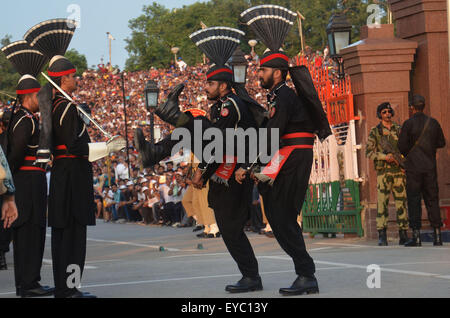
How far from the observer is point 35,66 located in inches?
357

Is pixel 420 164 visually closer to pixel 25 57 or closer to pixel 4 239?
pixel 4 239

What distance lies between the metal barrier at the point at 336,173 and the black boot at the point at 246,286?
21.6 feet

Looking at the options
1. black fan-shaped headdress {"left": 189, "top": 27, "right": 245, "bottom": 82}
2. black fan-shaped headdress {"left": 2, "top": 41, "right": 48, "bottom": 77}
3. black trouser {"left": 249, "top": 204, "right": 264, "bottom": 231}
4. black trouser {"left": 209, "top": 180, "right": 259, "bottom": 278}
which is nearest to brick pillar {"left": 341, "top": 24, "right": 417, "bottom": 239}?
black trouser {"left": 249, "top": 204, "right": 264, "bottom": 231}

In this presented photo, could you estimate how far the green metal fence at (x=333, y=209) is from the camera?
14.4 metres

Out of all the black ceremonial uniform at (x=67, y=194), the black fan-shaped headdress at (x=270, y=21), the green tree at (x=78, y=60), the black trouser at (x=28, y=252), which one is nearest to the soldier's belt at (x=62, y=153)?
the black ceremonial uniform at (x=67, y=194)

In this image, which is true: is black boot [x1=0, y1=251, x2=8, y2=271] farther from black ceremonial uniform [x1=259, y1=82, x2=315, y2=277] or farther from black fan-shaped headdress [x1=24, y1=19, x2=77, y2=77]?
black ceremonial uniform [x1=259, y1=82, x2=315, y2=277]

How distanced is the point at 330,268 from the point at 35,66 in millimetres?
3628

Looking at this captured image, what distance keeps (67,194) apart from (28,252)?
985 millimetres

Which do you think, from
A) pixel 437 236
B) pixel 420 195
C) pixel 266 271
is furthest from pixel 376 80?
pixel 266 271

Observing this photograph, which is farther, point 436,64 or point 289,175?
point 436,64

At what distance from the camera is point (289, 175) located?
7.64 meters

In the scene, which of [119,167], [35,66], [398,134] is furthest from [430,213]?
[119,167]

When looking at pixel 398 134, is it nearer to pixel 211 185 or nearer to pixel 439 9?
pixel 439 9

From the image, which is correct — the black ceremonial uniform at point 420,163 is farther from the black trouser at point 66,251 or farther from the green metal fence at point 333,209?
the black trouser at point 66,251
